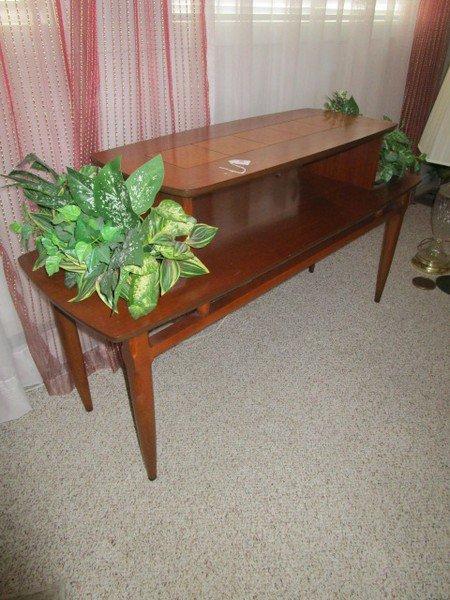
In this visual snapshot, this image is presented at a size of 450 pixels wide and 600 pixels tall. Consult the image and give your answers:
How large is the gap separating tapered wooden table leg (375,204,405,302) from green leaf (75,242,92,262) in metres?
1.18

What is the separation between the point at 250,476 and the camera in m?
1.18

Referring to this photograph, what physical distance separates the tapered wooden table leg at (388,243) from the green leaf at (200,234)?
3.07ft

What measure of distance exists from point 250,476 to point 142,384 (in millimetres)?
482

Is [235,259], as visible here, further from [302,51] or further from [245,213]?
[302,51]

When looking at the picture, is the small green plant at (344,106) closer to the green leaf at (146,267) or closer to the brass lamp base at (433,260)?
the brass lamp base at (433,260)

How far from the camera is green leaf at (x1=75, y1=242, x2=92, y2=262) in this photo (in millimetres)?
777

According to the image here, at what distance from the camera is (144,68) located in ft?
3.92

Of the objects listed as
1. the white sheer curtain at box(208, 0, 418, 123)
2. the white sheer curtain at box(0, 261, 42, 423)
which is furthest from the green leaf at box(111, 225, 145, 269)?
the white sheer curtain at box(208, 0, 418, 123)

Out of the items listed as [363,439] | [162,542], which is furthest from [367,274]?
[162,542]

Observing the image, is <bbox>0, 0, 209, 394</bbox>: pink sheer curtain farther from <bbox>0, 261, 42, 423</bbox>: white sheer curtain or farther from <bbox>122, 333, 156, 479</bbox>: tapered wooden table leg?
<bbox>122, 333, 156, 479</bbox>: tapered wooden table leg

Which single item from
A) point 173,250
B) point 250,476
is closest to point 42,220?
point 173,250

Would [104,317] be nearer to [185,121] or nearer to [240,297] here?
[240,297]

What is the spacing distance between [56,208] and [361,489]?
3.46 feet

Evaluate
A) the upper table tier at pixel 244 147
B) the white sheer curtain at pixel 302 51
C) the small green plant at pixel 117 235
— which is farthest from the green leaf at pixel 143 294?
the white sheer curtain at pixel 302 51
